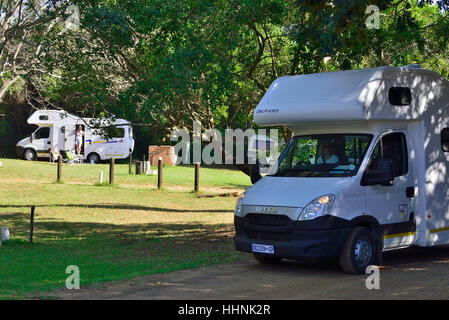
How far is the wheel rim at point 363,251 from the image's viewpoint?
10.1m

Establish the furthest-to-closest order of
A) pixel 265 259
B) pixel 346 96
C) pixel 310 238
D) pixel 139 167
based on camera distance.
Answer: pixel 139 167 → pixel 265 259 → pixel 346 96 → pixel 310 238

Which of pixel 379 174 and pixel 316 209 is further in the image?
pixel 379 174

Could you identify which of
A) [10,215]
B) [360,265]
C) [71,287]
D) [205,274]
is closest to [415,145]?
[360,265]

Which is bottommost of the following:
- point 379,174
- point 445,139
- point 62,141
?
point 379,174

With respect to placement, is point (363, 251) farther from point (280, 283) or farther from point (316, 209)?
point (280, 283)

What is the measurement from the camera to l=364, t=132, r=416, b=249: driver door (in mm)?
10398

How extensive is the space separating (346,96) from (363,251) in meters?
2.36

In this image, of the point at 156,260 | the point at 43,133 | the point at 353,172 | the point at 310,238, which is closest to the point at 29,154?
the point at 43,133

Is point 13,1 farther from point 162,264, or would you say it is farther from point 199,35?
point 162,264

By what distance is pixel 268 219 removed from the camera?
396 inches

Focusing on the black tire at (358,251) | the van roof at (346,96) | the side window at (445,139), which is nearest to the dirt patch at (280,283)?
the black tire at (358,251)

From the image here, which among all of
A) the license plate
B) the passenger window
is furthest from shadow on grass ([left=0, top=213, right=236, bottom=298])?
the passenger window

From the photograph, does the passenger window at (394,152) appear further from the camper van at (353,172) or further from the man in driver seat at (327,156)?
the man in driver seat at (327,156)

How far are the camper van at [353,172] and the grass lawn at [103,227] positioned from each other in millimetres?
1975
